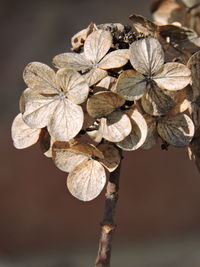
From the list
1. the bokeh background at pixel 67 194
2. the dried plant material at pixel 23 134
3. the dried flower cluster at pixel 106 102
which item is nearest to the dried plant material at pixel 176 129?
the dried flower cluster at pixel 106 102

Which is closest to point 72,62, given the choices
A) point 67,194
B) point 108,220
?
point 108,220

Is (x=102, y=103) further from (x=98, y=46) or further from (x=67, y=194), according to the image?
(x=67, y=194)

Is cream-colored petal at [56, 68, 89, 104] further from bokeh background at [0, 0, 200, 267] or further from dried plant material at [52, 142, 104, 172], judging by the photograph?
bokeh background at [0, 0, 200, 267]

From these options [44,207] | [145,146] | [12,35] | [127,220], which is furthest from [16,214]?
[145,146]

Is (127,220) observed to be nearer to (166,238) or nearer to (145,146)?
(166,238)

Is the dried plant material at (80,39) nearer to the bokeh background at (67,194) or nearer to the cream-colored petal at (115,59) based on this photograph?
the cream-colored petal at (115,59)

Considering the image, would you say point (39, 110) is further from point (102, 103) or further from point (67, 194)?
point (67, 194)

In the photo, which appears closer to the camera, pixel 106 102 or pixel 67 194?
pixel 106 102

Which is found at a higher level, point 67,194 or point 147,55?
point 147,55
